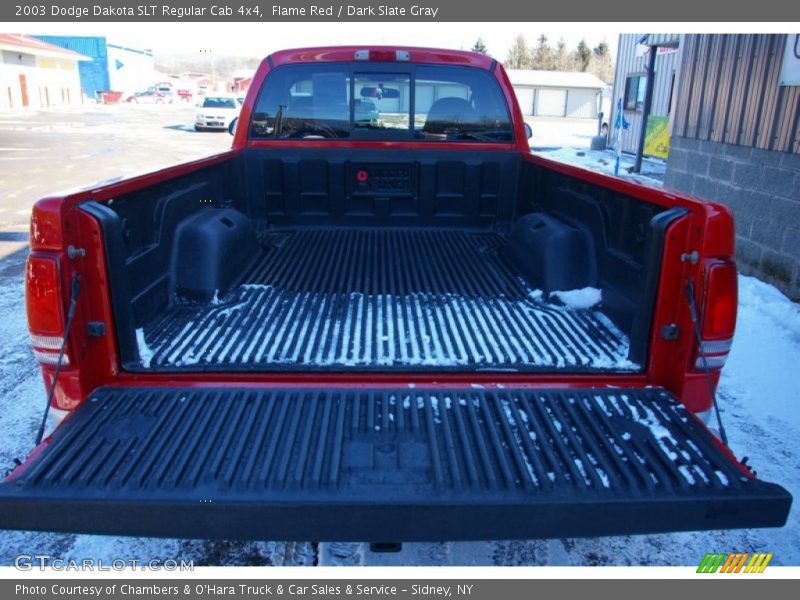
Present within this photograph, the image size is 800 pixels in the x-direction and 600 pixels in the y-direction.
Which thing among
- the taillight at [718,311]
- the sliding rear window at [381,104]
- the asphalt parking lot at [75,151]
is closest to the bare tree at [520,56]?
the asphalt parking lot at [75,151]

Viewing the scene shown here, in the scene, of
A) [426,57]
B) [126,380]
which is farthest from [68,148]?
[126,380]

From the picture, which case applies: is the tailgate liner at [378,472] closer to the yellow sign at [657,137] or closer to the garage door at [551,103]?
the yellow sign at [657,137]

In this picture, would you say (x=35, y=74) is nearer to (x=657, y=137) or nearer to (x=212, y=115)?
(x=212, y=115)

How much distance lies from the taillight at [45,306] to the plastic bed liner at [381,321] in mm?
372

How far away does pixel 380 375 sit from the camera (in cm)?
247

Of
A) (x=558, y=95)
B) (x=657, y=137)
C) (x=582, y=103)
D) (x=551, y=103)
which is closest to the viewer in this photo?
(x=657, y=137)

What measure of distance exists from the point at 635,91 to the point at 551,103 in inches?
1177

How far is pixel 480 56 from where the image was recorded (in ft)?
15.0

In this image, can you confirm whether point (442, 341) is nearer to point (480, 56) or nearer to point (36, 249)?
point (36, 249)

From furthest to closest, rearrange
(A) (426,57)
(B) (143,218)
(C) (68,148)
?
(C) (68,148) < (A) (426,57) < (B) (143,218)

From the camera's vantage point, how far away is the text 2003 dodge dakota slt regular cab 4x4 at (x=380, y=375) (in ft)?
6.04

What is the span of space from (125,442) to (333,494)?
762mm

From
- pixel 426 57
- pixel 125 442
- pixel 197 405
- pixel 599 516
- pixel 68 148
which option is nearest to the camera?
pixel 599 516

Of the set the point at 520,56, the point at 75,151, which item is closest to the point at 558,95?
the point at 520,56
